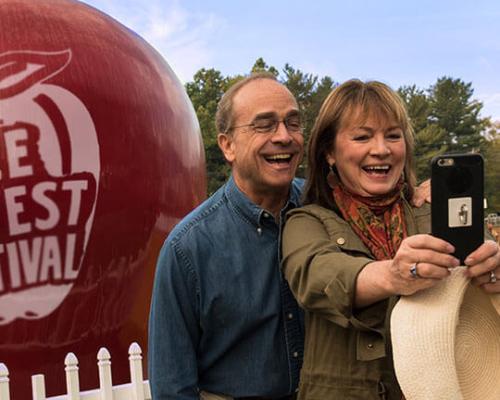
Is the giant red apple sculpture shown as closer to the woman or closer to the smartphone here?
the woman

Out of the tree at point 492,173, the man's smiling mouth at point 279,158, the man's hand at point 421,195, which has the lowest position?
the tree at point 492,173

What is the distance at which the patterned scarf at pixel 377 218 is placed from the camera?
187 centimetres

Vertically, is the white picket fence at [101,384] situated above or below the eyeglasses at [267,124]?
below

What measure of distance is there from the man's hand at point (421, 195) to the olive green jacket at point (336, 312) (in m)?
0.02

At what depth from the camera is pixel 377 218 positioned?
1.93 meters

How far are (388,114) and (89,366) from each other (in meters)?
3.74

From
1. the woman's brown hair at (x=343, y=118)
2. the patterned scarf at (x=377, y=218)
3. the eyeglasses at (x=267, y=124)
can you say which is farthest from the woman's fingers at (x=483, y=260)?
the eyeglasses at (x=267, y=124)

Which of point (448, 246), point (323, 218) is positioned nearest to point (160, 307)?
point (323, 218)

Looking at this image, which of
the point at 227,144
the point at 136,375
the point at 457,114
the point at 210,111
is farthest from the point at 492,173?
the point at 227,144

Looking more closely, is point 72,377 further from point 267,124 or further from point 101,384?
point 267,124

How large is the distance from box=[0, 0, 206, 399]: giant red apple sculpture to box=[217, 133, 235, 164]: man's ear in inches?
97.6

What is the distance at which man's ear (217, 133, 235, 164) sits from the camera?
95.6 inches

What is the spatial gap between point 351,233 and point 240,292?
1.80ft

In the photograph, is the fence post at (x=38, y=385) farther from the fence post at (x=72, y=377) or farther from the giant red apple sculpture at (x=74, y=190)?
the giant red apple sculpture at (x=74, y=190)
